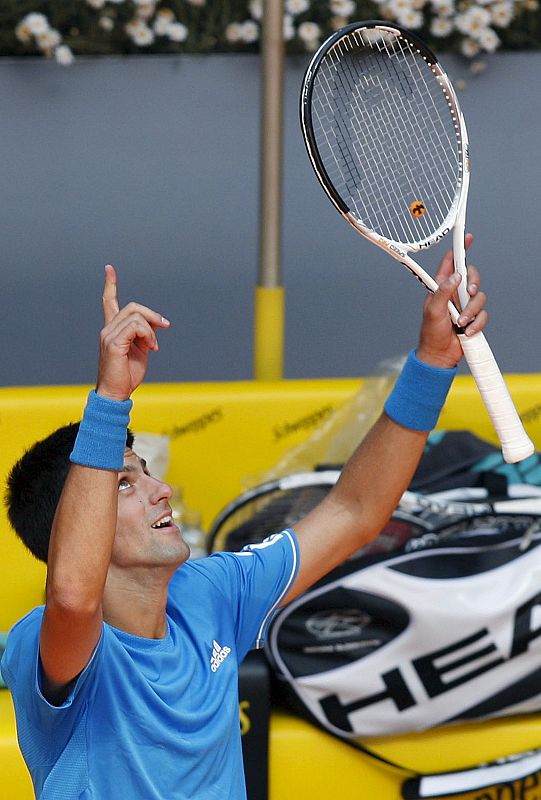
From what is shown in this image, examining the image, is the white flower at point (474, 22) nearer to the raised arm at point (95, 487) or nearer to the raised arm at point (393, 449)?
the raised arm at point (393, 449)

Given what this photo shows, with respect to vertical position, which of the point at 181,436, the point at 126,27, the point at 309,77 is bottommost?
the point at 181,436

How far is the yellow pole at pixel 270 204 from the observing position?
2508 millimetres

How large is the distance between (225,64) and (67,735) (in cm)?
233

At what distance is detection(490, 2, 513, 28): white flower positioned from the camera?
11.2ft

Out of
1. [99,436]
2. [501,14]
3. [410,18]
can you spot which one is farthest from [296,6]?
[99,436]

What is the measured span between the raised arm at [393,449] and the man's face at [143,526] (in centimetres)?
23

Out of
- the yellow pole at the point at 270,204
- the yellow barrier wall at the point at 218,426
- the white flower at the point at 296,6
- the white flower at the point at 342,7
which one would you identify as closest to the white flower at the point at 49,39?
the white flower at the point at 296,6

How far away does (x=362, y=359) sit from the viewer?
3.51 m

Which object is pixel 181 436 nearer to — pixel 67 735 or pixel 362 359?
pixel 362 359

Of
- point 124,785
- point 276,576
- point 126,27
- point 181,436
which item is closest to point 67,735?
point 124,785

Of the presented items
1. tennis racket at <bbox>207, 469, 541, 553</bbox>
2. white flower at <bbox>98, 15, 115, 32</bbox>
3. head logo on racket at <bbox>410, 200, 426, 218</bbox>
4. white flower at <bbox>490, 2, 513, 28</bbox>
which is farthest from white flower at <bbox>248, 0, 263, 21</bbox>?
head logo on racket at <bbox>410, 200, 426, 218</bbox>

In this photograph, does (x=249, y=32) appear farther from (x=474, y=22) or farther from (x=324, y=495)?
(x=324, y=495)

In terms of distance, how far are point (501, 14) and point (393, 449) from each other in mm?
2185

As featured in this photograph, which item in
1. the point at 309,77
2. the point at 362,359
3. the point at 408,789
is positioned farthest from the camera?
the point at 362,359
